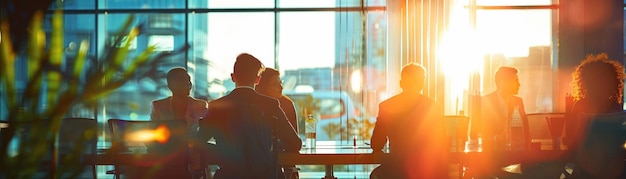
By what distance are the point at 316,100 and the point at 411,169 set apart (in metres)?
5.69

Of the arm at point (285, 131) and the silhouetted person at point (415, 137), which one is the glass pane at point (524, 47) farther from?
the arm at point (285, 131)

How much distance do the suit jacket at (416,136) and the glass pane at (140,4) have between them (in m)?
5.86

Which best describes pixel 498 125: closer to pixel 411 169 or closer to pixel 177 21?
pixel 411 169

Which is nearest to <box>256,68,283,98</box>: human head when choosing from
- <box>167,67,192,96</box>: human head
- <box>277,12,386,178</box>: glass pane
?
<box>167,67,192,96</box>: human head

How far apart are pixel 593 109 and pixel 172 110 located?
A: 2420 millimetres

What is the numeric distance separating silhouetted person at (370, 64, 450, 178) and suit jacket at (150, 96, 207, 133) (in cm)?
135

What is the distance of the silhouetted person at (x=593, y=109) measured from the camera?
4.00 meters

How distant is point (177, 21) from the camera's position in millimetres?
9656

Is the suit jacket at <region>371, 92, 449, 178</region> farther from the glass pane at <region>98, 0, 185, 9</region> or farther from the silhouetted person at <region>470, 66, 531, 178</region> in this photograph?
the glass pane at <region>98, 0, 185, 9</region>

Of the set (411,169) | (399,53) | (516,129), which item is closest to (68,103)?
(411,169)

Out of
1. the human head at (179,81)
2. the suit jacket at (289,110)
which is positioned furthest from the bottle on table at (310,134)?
the human head at (179,81)

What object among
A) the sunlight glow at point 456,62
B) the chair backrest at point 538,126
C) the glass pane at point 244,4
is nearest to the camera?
the chair backrest at point 538,126

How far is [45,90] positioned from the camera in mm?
1438

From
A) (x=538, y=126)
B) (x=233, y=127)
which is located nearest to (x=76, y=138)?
(x=233, y=127)
